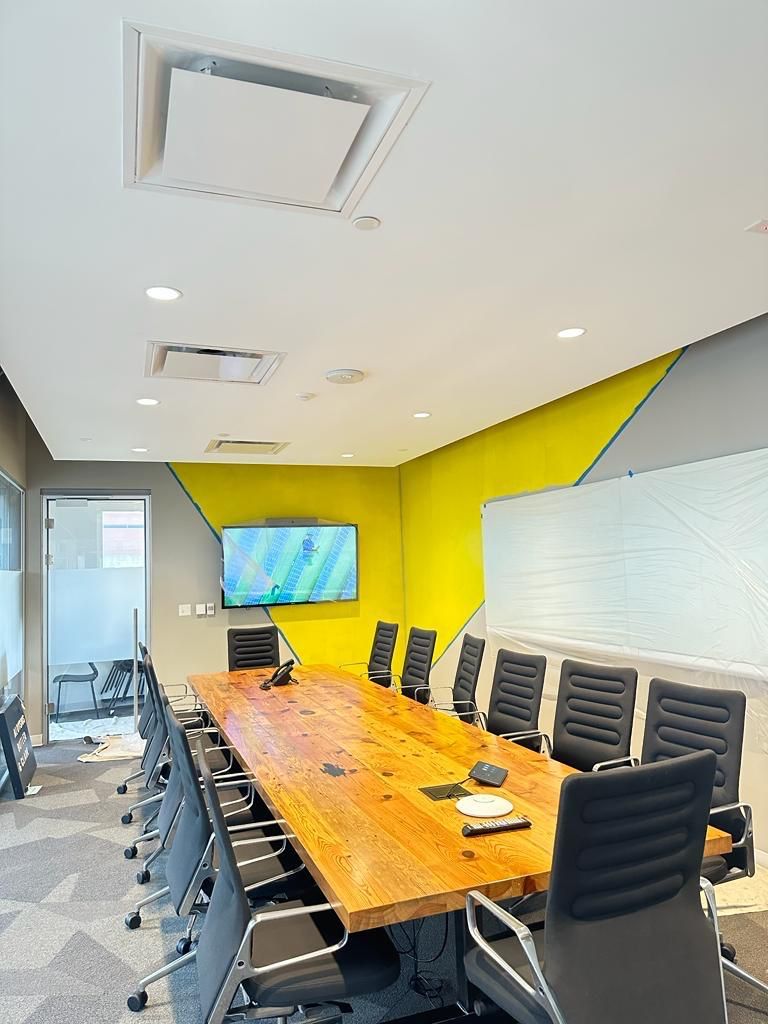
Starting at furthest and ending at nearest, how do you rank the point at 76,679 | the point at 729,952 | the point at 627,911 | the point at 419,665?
1. the point at 76,679
2. the point at 419,665
3. the point at 729,952
4. the point at 627,911

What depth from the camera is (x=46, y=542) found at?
7.05 metres

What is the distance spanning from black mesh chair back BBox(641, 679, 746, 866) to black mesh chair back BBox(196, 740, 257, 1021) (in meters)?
1.64

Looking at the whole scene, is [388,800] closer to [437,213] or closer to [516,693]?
[516,693]

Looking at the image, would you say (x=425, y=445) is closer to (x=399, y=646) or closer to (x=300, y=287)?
(x=399, y=646)

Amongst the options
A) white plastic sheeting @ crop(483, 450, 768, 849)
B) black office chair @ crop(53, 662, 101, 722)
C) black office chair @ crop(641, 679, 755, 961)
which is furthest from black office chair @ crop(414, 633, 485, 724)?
black office chair @ crop(53, 662, 101, 722)

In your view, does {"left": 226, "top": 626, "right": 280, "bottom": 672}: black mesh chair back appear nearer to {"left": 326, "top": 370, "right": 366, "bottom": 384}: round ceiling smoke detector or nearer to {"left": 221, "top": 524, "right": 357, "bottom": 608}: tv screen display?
{"left": 221, "top": 524, "right": 357, "bottom": 608}: tv screen display

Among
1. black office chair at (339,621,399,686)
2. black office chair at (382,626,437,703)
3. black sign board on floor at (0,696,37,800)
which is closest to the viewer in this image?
black sign board on floor at (0,696,37,800)

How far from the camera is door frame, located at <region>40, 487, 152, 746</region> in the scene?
695cm

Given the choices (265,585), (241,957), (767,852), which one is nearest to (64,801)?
(265,585)

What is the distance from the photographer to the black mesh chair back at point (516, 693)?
12.8ft

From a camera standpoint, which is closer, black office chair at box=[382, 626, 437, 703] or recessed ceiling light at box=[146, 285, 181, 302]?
recessed ceiling light at box=[146, 285, 181, 302]

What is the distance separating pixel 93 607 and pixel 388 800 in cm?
559

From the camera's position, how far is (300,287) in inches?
113

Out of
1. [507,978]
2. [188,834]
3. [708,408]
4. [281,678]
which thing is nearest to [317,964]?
[507,978]
